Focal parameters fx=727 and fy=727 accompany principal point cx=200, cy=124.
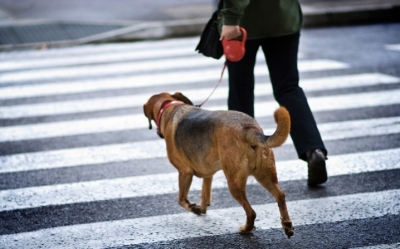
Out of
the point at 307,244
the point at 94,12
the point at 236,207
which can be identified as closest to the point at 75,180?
the point at 236,207

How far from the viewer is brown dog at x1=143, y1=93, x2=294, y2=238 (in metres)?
3.88

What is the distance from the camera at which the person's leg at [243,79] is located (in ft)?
16.1

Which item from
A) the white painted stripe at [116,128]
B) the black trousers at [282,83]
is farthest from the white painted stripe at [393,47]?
the black trousers at [282,83]

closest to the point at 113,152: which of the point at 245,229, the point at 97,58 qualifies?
the point at 245,229

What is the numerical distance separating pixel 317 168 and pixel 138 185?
4.23ft

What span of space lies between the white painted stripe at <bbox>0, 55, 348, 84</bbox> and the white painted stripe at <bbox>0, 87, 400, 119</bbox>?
4.43 feet

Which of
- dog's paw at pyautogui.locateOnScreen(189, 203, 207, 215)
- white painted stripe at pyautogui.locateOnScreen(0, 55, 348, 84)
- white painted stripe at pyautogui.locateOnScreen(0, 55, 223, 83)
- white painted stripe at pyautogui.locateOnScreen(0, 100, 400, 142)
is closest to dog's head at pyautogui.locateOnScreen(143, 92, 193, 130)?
dog's paw at pyautogui.locateOnScreen(189, 203, 207, 215)

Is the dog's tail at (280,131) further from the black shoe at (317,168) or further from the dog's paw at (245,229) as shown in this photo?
the black shoe at (317,168)

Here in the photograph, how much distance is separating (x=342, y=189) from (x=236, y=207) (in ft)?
2.60

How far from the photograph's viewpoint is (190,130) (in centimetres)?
423

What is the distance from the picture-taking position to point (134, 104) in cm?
777

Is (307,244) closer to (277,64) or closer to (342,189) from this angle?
(342,189)

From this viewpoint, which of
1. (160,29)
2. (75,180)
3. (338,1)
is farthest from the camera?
(338,1)

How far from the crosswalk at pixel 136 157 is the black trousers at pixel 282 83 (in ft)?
1.19
